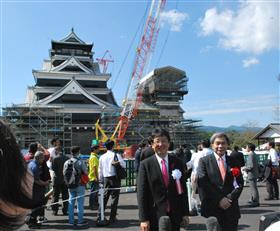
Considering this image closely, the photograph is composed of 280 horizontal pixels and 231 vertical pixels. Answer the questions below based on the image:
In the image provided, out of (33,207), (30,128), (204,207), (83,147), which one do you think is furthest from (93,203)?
(83,147)

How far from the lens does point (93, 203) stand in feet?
31.9

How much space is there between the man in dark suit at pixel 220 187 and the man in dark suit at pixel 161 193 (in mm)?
424

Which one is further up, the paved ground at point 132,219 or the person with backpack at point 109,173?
the person with backpack at point 109,173

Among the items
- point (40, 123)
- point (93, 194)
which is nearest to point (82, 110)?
point (40, 123)

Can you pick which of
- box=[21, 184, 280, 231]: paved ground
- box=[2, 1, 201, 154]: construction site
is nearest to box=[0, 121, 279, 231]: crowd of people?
box=[21, 184, 280, 231]: paved ground

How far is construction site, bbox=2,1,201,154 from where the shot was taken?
4731cm

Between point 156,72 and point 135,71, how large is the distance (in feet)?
96.2

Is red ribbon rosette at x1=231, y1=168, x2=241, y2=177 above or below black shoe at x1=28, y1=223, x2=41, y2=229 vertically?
above

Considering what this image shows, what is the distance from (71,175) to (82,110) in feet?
147

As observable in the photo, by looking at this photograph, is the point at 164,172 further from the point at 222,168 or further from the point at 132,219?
the point at 132,219

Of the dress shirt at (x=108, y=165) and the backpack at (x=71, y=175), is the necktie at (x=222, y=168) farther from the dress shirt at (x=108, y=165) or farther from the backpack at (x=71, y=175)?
the backpack at (x=71, y=175)

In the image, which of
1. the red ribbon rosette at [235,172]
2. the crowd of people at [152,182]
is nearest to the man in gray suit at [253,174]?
the crowd of people at [152,182]

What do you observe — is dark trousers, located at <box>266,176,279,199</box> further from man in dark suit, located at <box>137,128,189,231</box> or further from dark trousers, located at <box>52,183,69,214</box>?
man in dark suit, located at <box>137,128,189,231</box>

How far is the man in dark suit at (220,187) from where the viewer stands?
4305 mm
